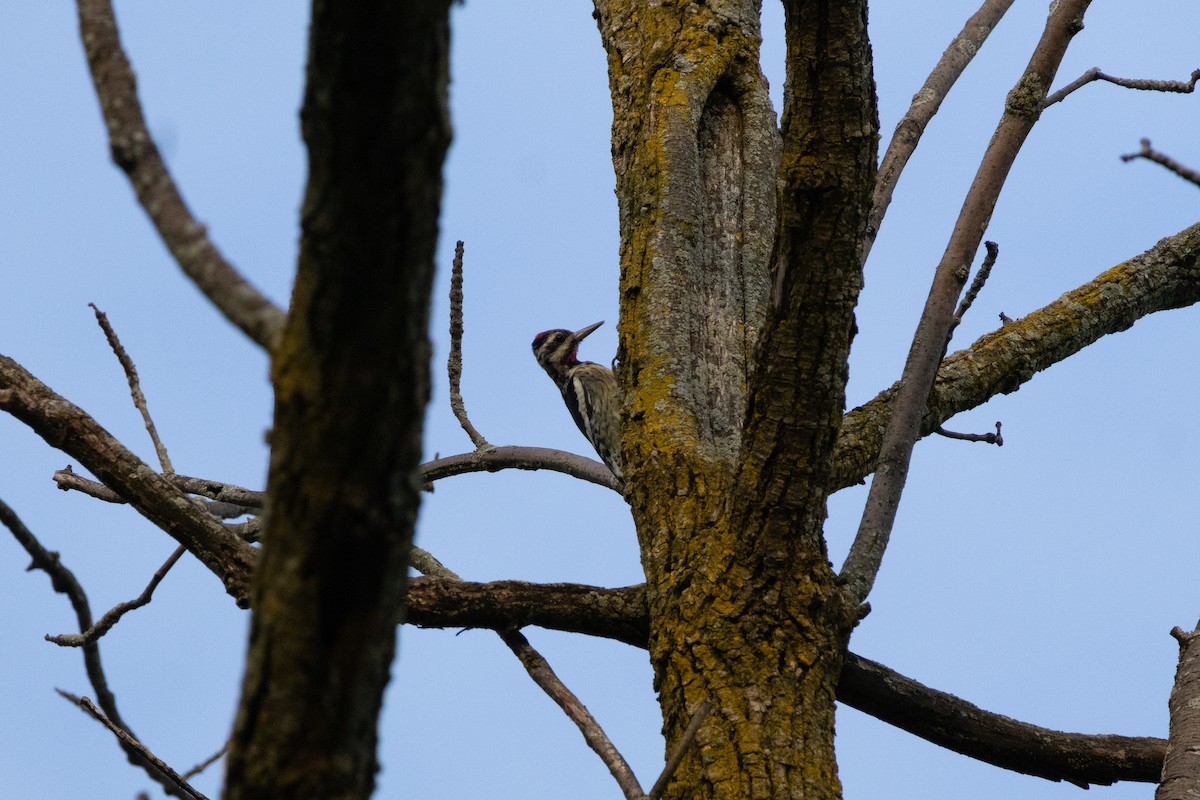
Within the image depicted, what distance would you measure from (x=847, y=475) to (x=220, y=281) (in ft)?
6.91

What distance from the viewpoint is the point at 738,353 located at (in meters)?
2.98

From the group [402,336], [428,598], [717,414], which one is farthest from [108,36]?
[717,414]

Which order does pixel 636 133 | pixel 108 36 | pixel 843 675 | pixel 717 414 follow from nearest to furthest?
pixel 108 36 → pixel 843 675 → pixel 717 414 → pixel 636 133

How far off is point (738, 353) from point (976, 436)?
874mm

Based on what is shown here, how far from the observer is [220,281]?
1160 mm

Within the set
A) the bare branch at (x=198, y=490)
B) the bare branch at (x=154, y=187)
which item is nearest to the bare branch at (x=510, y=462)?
the bare branch at (x=198, y=490)

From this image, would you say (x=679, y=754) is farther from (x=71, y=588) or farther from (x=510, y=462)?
(x=510, y=462)

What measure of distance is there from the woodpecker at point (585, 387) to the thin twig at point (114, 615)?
10.3 ft

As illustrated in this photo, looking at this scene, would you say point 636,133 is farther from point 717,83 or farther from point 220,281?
point 220,281

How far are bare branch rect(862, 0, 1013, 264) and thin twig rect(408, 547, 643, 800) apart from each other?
4.07ft

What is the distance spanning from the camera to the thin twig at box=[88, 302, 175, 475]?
297cm

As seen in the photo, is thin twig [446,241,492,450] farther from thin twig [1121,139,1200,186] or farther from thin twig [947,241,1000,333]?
thin twig [1121,139,1200,186]

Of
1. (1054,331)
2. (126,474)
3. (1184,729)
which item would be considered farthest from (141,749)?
(1054,331)

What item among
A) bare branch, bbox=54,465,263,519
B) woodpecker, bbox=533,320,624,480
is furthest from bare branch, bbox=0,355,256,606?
woodpecker, bbox=533,320,624,480
